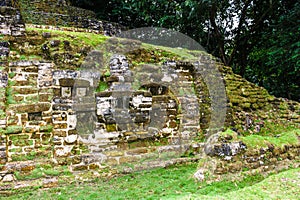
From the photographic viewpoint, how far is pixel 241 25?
12953 millimetres

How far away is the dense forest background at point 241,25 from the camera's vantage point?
1063cm

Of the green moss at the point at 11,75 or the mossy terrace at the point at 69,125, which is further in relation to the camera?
the green moss at the point at 11,75

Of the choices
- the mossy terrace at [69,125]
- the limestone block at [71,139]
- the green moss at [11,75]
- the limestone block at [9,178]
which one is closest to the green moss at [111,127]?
the mossy terrace at [69,125]

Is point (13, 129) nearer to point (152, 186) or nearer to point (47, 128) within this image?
point (47, 128)


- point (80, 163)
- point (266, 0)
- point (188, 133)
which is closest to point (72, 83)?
point (80, 163)

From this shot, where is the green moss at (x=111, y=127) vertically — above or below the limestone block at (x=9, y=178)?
above

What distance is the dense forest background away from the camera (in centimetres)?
1063

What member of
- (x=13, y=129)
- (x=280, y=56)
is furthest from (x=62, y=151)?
(x=280, y=56)

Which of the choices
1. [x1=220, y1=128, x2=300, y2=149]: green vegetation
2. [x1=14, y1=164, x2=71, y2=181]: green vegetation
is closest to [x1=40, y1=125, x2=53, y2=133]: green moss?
[x1=14, y1=164, x2=71, y2=181]: green vegetation

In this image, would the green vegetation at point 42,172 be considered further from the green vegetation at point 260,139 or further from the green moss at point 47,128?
the green vegetation at point 260,139

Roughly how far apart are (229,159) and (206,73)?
2.97 m

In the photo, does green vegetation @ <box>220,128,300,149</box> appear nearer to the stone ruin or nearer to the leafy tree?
the stone ruin

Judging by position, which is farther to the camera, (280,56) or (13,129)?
(280,56)

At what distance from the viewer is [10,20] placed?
5203 millimetres
